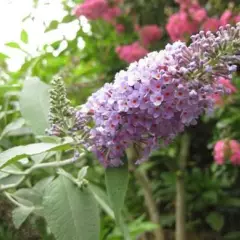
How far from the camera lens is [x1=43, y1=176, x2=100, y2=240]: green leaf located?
0.67 metres

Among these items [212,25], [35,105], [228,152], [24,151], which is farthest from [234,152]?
[24,151]

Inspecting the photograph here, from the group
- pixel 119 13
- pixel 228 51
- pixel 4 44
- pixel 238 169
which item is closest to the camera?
pixel 228 51

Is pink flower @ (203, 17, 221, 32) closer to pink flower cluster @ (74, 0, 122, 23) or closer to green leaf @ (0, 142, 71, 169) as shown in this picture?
pink flower cluster @ (74, 0, 122, 23)

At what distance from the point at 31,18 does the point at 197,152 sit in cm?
67

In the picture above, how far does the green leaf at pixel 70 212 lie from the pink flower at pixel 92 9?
74 cm

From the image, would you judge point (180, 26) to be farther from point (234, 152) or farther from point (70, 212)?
point (70, 212)

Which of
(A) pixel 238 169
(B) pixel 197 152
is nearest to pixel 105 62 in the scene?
(B) pixel 197 152

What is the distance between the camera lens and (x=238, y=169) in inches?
51.1

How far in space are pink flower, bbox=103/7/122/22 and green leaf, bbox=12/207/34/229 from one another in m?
0.77

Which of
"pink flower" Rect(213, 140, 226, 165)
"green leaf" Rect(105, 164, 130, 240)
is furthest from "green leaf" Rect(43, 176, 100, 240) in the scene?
"pink flower" Rect(213, 140, 226, 165)

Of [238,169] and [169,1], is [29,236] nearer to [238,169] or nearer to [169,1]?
[238,169]

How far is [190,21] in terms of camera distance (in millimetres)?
1262

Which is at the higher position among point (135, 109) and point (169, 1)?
point (169, 1)

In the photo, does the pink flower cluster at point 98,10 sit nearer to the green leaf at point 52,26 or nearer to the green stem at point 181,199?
the green leaf at point 52,26
